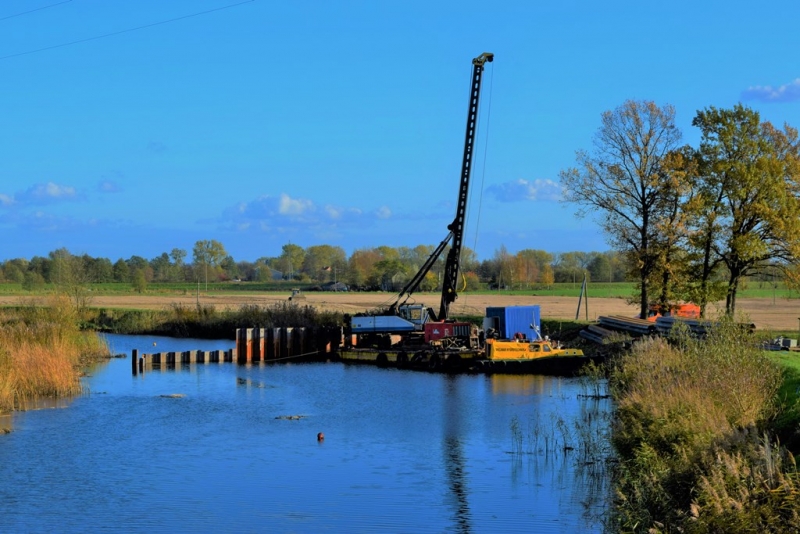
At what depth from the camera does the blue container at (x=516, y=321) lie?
50.0 m

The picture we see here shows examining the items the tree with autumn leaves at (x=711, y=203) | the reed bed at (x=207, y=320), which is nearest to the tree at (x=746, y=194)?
the tree with autumn leaves at (x=711, y=203)

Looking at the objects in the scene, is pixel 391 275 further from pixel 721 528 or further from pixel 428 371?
pixel 721 528

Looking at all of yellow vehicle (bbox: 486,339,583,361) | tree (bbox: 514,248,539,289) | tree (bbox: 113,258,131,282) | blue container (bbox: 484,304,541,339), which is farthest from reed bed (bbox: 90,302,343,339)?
tree (bbox: 514,248,539,289)

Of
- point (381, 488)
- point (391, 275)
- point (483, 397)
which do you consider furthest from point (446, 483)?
point (391, 275)

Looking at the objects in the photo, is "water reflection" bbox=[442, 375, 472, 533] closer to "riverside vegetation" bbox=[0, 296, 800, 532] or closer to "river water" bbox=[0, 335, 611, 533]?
"river water" bbox=[0, 335, 611, 533]

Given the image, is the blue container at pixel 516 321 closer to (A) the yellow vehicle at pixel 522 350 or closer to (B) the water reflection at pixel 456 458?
(A) the yellow vehicle at pixel 522 350

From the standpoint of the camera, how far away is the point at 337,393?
38.5 metres

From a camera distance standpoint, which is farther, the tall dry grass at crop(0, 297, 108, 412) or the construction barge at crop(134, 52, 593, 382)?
the construction barge at crop(134, 52, 593, 382)

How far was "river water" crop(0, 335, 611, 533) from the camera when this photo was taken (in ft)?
59.3

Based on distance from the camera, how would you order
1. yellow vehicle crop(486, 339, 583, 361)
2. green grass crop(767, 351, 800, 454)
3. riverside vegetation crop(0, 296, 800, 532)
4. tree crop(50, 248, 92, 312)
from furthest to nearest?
tree crop(50, 248, 92, 312)
yellow vehicle crop(486, 339, 583, 361)
green grass crop(767, 351, 800, 454)
riverside vegetation crop(0, 296, 800, 532)

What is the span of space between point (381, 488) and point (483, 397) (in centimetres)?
1624

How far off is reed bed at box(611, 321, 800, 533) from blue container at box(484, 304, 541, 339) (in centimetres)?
2251

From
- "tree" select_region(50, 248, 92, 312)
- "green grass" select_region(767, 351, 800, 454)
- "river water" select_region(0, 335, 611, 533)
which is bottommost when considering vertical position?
"river water" select_region(0, 335, 611, 533)

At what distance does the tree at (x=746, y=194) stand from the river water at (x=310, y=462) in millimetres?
13890
